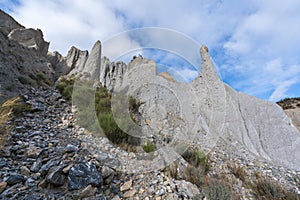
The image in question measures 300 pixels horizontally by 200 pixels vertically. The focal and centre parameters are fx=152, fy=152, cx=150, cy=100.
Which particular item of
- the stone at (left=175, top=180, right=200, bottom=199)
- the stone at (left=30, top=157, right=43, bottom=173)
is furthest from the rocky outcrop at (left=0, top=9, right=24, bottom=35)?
the stone at (left=175, top=180, right=200, bottom=199)

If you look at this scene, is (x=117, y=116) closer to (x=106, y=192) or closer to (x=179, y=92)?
(x=106, y=192)

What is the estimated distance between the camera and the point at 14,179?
2.22 meters

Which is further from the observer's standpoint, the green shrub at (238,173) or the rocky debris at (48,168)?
the green shrub at (238,173)

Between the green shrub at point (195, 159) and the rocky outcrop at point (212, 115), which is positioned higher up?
the rocky outcrop at point (212, 115)

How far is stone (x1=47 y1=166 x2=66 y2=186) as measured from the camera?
89.7 inches

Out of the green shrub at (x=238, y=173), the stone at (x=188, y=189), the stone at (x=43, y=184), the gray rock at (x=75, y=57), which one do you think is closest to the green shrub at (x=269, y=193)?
the green shrub at (x=238, y=173)

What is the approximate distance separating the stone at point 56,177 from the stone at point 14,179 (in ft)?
1.25

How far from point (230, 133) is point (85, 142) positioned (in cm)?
713

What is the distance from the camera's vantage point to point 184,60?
448 centimetres

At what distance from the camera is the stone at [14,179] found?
2.18 m

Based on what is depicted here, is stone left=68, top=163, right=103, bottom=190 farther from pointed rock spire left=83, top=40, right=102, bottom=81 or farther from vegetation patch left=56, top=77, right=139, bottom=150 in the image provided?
pointed rock spire left=83, top=40, right=102, bottom=81

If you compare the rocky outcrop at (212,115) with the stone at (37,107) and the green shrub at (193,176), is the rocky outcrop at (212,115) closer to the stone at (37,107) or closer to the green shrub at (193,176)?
the green shrub at (193,176)

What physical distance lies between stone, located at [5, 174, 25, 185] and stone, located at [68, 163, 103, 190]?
26.5 inches

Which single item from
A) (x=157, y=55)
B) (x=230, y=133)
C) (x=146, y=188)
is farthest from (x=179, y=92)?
(x=146, y=188)
